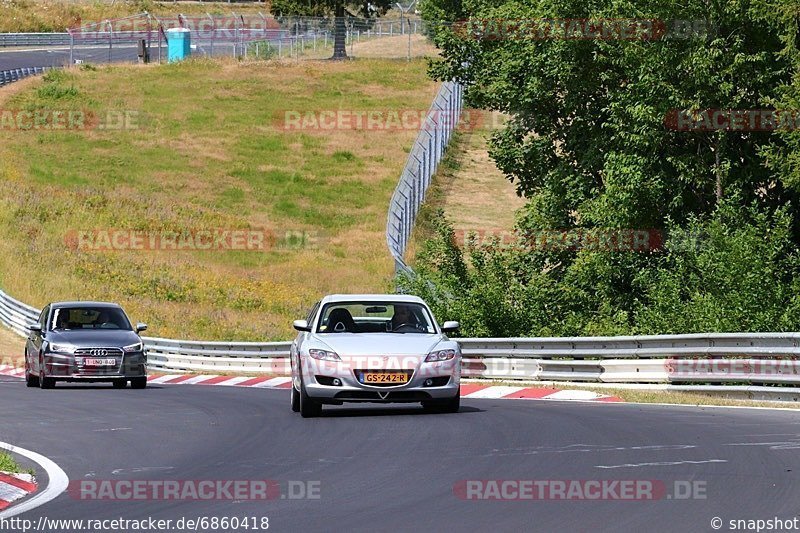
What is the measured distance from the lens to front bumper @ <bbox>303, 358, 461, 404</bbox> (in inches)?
654

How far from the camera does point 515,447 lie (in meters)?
12.7

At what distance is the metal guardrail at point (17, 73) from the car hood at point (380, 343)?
227ft

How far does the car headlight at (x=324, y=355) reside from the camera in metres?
16.8

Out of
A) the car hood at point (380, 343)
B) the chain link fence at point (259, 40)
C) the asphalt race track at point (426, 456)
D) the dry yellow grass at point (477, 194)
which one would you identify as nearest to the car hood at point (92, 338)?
the asphalt race track at point (426, 456)

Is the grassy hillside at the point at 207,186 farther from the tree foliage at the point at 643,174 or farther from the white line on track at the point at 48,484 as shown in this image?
the white line on track at the point at 48,484

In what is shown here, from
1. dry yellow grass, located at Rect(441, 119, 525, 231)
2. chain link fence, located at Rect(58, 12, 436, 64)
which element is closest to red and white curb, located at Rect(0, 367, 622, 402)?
dry yellow grass, located at Rect(441, 119, 525, 231)

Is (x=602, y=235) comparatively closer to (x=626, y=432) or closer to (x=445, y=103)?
(x=626, y=432)

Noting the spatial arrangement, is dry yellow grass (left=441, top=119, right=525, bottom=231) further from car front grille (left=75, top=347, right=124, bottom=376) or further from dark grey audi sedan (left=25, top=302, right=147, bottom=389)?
car front grille (left=75, top=347, right=124, bottom=376)

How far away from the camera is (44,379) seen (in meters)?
25.0

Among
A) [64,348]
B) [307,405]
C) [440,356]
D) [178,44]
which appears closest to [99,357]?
[64,348]

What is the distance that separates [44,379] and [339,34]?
74.3 meters

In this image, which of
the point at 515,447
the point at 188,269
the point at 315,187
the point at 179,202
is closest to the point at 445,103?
the point at 315,187

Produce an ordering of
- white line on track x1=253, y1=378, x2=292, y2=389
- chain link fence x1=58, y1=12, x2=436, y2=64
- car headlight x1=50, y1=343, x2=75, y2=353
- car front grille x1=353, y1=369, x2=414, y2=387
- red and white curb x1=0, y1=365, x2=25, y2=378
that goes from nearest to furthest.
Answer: car front grille x1=353, y1=369, x2=414, y2=387
car headlight x1=50, y1=343, x2=75, y2=353
white line on track x1=253, y1=378, x2=292, y2=389
red and white curb x1=0, y1=365, x2=25, y2=378
chain link fence x1=58, y1=12, x2=436, y2=64

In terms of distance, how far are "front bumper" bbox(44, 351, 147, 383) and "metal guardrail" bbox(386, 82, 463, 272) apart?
12219 millimetres
